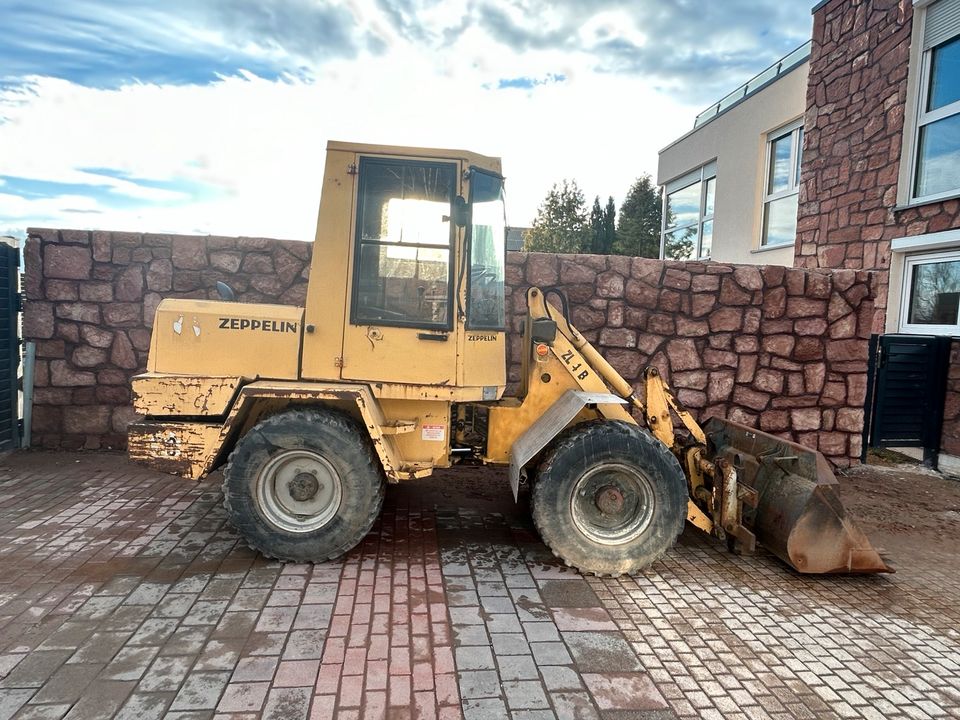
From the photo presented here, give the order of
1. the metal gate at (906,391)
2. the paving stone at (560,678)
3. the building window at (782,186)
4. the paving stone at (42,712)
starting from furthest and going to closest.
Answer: the building window at (782,186), the metal gate at (906,391), the paving stone at (560,678), the paving stone at (42,712)

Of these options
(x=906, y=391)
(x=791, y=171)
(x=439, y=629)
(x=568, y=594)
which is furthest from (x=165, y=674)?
(x=791, y=171)

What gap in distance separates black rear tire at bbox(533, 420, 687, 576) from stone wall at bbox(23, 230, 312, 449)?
13.1 ft

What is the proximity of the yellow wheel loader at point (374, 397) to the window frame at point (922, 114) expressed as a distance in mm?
5872

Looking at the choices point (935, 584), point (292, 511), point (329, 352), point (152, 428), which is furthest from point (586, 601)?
point (152, 428)

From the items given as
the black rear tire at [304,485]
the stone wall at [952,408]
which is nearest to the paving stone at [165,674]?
the black rear tire at [304,485]

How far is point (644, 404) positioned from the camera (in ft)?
14.7

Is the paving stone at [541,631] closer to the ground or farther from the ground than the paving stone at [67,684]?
farther from the ground

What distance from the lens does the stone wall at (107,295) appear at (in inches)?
247

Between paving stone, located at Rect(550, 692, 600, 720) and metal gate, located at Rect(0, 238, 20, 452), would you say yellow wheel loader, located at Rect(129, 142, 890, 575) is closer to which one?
paving stone, located at Rect(550, 692, 600, 720)

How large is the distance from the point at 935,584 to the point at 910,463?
402 centimetres

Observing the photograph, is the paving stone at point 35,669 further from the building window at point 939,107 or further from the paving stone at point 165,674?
the building window at point 939,107

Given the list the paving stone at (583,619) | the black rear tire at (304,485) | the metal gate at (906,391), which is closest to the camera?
the paving stone at (583,619)

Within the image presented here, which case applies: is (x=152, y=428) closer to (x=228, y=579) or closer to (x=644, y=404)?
(x=228, y=579)

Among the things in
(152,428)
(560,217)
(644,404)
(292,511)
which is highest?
(560,217)
